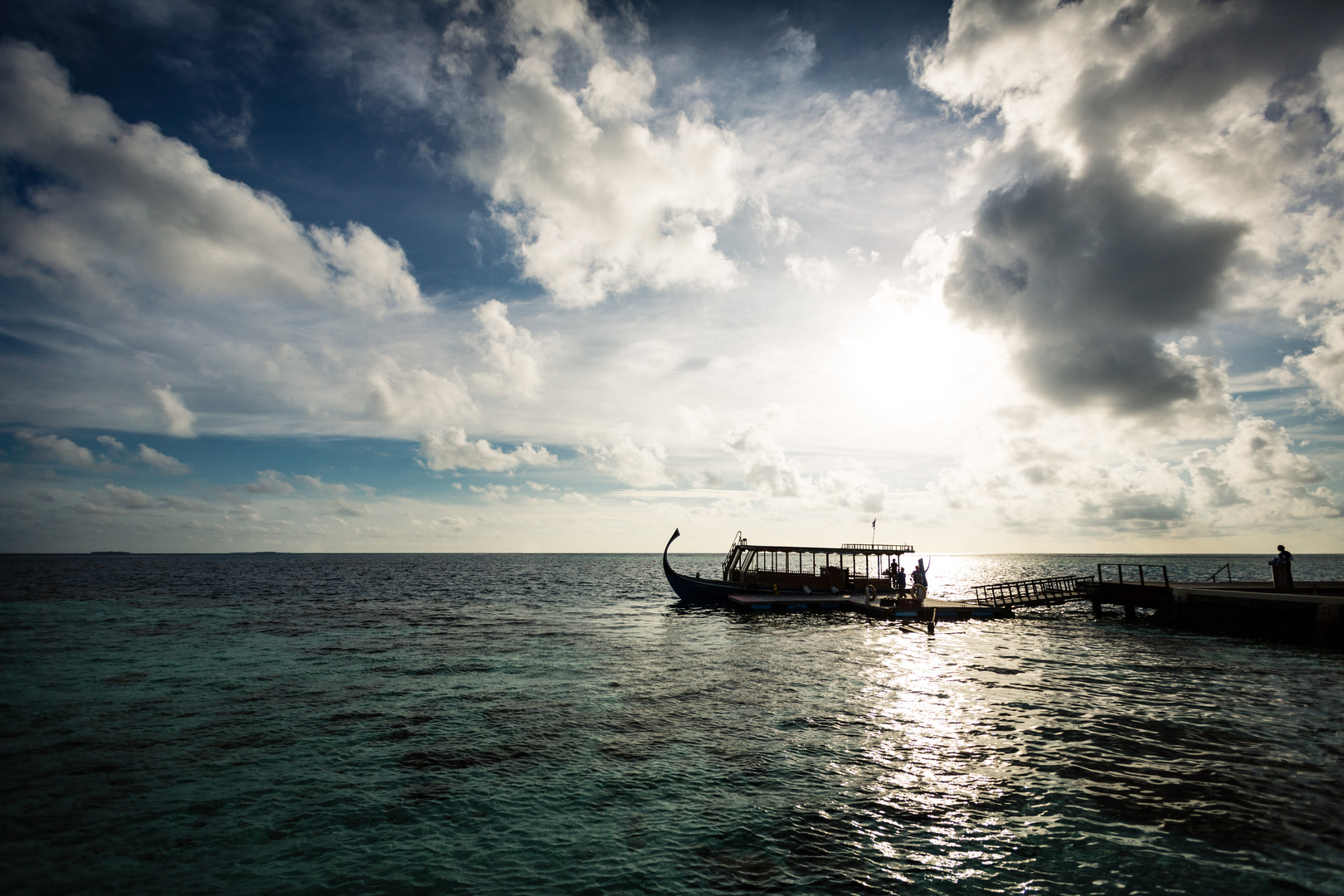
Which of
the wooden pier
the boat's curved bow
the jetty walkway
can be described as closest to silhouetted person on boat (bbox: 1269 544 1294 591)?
the jetty walkway

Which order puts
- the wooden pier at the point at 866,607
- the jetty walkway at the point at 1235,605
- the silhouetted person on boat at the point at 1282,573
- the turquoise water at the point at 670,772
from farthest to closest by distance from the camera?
the wooden pier at the point at 866,607 → the silhouetted person on boat at the point at 1282,573 → the jetty walkway at the point at 1235,605 → the turquoise water at the point at 670,772

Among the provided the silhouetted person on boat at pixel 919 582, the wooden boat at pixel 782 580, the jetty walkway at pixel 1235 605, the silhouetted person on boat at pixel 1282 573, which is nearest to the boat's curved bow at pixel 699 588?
the wooden boat at pixel 782 580

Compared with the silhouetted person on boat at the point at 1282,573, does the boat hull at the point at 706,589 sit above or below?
below

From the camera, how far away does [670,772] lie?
13.0m

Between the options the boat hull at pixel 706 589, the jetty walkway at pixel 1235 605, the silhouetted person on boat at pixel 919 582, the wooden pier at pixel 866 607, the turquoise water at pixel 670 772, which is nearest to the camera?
the turquoise water at pixel 670 772

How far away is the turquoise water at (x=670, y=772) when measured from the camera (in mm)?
9227

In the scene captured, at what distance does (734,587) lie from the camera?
4862cm

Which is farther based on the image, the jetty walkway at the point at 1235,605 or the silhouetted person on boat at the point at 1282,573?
the silhouetted person on boat at the point at 1282,573

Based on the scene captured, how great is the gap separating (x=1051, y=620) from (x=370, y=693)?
4595cm

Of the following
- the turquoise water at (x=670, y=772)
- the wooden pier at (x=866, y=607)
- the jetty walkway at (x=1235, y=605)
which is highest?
the jetty walkway at (x=1235, y=605)

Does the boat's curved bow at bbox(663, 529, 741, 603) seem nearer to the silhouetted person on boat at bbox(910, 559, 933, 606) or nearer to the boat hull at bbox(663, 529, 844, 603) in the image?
the boat hull at bbox(663, 529, 844, 603)

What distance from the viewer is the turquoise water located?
30.3 ft

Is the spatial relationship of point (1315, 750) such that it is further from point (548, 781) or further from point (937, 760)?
→ point (548, 781)

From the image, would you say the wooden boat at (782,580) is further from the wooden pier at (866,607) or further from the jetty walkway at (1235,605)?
the jetty walkway at (1235,605)
